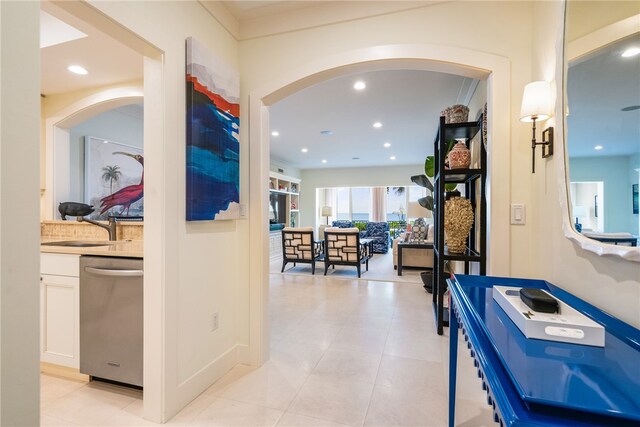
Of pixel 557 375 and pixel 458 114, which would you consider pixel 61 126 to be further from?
pixel 557 375

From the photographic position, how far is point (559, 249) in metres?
1.36

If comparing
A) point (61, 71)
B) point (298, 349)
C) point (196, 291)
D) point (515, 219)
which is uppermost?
point (61, 71)

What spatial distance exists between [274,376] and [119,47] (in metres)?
2.69

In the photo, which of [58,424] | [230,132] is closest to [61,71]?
[230,132]

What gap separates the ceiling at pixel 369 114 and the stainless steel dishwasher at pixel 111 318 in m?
2.87

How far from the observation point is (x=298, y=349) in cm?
246

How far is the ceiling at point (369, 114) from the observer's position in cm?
346

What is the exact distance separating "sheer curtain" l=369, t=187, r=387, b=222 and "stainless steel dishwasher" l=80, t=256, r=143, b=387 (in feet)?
31.5

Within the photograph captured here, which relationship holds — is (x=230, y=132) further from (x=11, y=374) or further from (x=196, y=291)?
(x=11, y=374)

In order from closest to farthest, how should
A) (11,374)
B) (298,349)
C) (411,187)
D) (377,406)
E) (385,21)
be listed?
(11,374), (377,406), (385,21), (298,349), (411,187)

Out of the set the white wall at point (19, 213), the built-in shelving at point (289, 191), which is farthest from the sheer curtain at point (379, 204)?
the white wall at point (19, 213)

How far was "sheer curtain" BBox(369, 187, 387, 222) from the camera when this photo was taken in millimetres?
10805

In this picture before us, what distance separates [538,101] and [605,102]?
1.80ft

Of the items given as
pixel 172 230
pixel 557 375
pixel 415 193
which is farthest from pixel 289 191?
pixel 557 375
